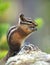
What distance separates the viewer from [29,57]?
93cm

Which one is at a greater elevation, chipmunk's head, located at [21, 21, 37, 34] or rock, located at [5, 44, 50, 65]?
chipmunk's head, located at [21, 21, 37, 34]

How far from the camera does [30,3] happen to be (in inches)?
202

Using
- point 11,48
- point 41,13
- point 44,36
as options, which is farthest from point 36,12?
point 11,48

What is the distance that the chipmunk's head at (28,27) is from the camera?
0.92 meters

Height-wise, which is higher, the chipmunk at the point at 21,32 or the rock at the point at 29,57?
the chipmunk at the point at 21,32

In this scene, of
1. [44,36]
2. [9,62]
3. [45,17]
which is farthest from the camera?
[45,17]

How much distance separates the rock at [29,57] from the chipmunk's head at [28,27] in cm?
6

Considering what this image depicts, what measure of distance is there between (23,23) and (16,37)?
0.04m

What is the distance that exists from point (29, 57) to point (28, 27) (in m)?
0.08

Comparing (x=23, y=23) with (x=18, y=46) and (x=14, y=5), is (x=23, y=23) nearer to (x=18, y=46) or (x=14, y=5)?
(x=18, y=46)

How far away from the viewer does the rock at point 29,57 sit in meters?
0.91

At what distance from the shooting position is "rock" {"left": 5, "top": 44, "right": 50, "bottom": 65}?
2.98ft

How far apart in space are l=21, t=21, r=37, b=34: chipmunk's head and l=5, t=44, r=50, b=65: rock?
0.20ft

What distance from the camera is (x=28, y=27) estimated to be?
93 cm
